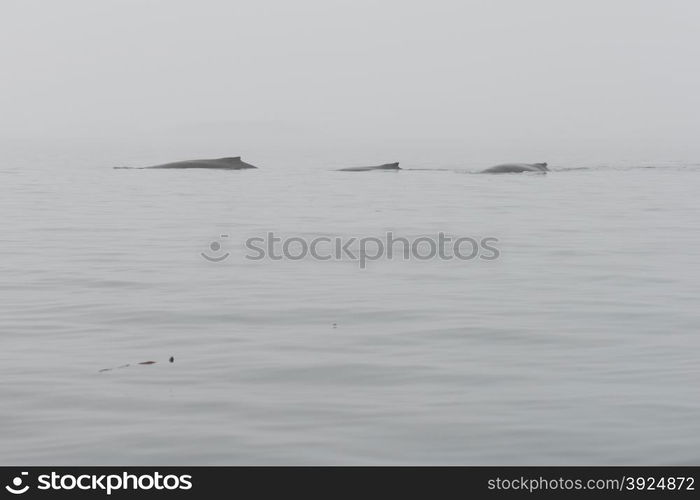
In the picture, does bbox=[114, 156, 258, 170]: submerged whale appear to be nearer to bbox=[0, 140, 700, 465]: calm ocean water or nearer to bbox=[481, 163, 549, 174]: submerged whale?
bbox=[481, 163, 549, 174]: submerged whale

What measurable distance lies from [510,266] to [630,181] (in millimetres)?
24531

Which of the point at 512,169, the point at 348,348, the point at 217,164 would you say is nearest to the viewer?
the point at 348,348

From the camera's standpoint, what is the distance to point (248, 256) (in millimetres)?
18969

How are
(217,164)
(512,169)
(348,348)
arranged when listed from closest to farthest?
(348,348) < (512,169) < (217,164)

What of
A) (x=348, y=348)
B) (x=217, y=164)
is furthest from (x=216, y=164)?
(x=348, y=348)

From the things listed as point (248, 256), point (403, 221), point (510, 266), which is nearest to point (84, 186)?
point (403, 221)

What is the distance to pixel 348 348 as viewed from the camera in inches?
446

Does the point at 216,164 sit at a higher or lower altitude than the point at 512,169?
lower

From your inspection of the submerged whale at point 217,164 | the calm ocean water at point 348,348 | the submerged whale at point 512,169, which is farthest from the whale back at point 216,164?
the calm ocean water at point 348,348

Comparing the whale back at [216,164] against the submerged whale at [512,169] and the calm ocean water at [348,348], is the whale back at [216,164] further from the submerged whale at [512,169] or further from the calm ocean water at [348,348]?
the calm ocean water at [348,348]

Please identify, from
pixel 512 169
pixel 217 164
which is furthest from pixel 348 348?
pixel 217 164

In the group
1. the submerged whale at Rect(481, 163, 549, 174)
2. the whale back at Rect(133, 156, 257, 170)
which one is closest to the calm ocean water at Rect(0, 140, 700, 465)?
the submerged whale at Rect(481, 163, 549, 174)

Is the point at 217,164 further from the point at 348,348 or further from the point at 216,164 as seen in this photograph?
the point at 348,348

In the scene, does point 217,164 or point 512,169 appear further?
point 217,164
